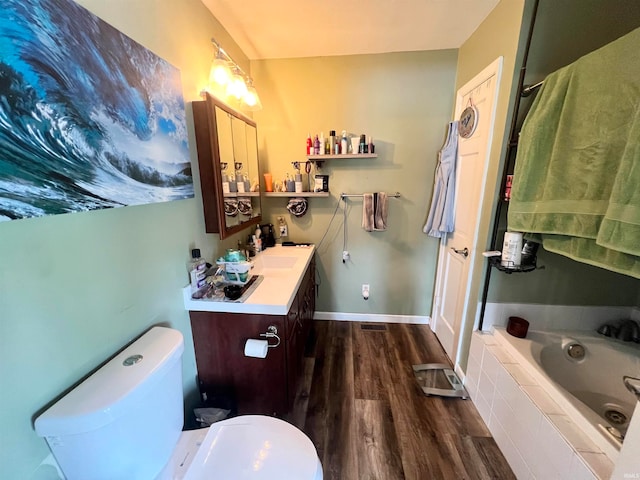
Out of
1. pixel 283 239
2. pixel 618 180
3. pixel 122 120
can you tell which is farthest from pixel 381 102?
pixel 122 120

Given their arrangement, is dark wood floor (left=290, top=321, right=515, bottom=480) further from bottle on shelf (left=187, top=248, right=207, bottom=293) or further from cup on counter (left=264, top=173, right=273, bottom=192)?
Answer: cup on counter (left=264, top=173, right=273, bottom=192)

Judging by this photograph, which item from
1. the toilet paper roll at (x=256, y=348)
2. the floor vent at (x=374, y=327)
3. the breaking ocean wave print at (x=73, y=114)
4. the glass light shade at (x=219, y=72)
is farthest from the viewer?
the floor vent at (x=374, y=327)

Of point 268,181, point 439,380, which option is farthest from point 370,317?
point 268,181

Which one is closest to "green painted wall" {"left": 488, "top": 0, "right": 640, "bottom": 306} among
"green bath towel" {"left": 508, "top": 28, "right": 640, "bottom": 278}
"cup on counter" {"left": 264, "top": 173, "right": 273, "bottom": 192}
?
"green bath towel" {"left": 508, "top": 28, "right": 640, "bottom": 278}

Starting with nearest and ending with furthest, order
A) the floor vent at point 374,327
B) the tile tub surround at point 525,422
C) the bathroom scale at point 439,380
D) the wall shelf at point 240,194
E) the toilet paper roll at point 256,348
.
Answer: the tile tub surround at point 525,422 → the toilet paper roll at point 256,348 → the wall shelf at point 240,194 → the bathroom scale at point 439,380 → the floor vent at point 374,327

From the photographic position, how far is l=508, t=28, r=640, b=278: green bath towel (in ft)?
2.80

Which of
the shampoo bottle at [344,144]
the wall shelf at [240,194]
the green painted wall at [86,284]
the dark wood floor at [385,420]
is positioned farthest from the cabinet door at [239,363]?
the shampoo bottle at [344,144]

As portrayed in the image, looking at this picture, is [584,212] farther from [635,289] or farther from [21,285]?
[21,285]

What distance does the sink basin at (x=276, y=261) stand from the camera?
2072 millimetres

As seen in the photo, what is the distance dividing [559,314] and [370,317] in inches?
58.2

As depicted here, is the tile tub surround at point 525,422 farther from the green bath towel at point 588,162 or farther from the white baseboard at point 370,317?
the white baseboard at point 370,317

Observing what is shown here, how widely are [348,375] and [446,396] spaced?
0.69 meters

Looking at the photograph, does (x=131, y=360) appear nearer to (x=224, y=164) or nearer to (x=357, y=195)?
(x=224, y=164)

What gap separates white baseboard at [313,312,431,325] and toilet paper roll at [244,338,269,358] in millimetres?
1464
